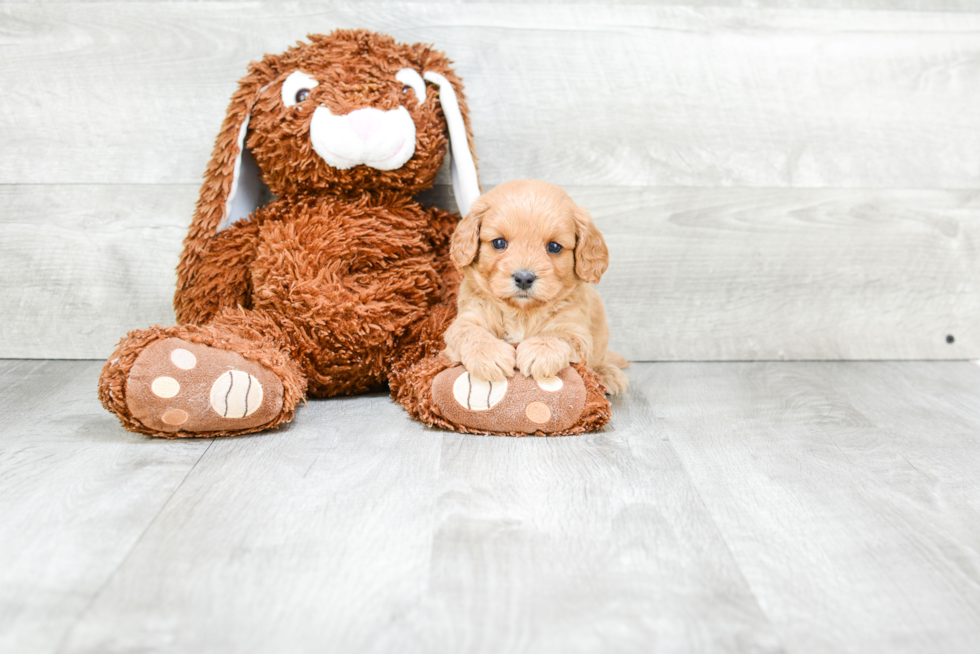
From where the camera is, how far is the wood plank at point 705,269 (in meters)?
1.60

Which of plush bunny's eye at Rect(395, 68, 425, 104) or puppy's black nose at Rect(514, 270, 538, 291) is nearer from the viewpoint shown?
puppy's black nose at Rect(514, 270, 538, 291)

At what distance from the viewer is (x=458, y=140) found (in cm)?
141

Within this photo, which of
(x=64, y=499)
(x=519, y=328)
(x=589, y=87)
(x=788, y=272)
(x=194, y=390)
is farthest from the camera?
(x=788, y=272)

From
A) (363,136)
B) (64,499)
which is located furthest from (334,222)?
(64,499)

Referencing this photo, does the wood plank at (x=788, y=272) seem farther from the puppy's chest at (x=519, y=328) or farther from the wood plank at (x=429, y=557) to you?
the wood plank at (x=429, y=557)

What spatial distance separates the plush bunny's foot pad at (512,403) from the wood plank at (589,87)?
552 mm

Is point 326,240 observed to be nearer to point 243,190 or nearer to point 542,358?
point 243,190

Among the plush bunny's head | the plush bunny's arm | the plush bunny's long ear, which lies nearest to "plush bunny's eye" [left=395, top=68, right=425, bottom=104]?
the plush bunny's head

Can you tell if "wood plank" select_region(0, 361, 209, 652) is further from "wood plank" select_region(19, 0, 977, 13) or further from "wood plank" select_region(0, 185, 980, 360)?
"wood plank" select_region(19, 0, 977, 13)

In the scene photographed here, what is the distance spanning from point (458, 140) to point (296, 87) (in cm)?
29

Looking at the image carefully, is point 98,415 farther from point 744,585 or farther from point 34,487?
point 744,585

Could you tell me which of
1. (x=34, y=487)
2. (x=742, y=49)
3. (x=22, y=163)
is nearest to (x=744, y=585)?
(x=34, y=487)

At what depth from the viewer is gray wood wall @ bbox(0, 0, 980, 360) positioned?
5.08 ft

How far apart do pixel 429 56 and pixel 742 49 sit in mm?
659
